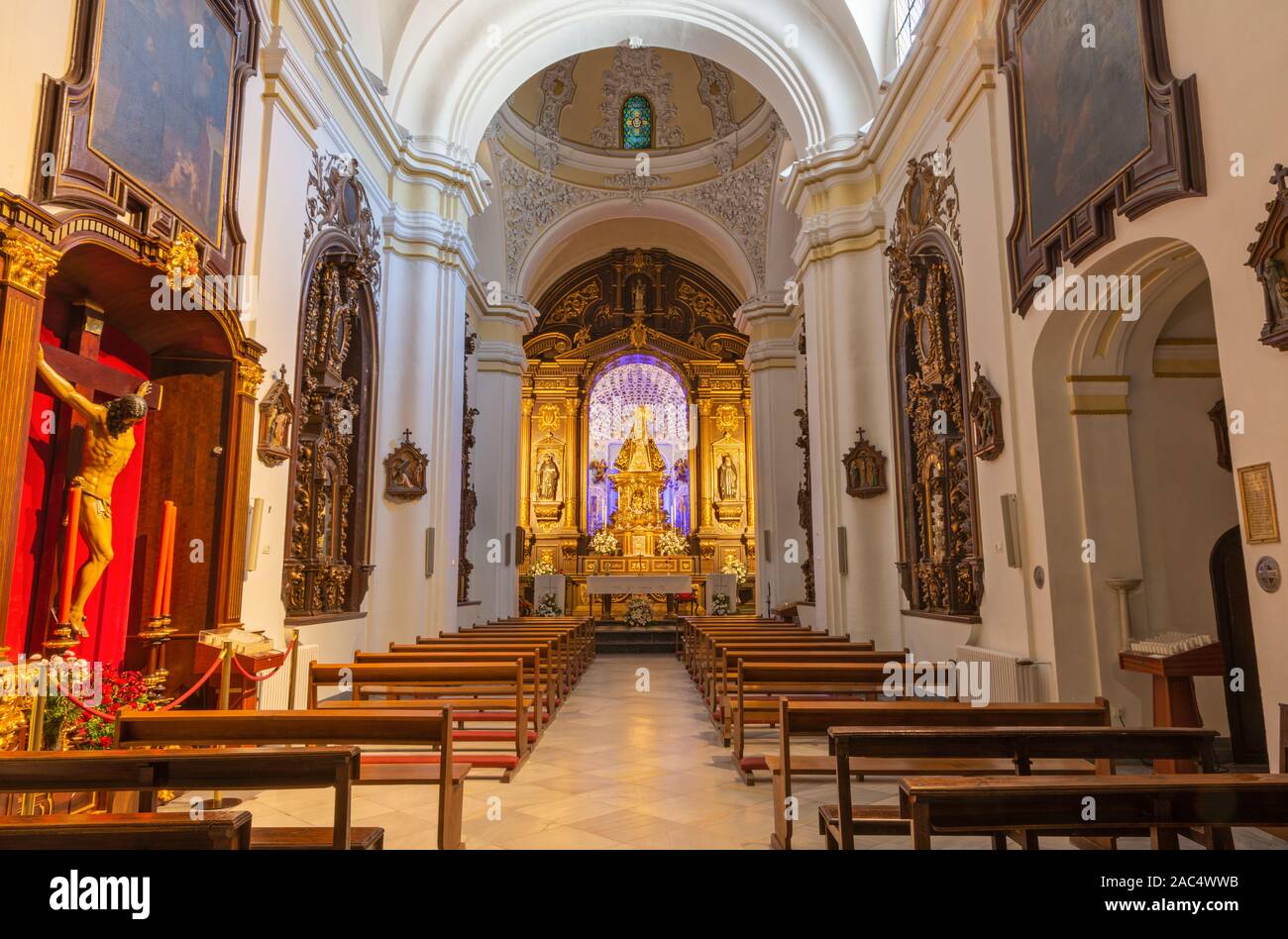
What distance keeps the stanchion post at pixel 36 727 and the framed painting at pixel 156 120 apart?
8.12ft

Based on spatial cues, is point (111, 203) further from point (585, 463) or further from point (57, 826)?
point (585, 463)

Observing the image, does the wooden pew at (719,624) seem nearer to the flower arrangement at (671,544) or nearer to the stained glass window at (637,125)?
the flower arrangement at (671,544)

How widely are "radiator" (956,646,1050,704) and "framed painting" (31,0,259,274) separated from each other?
6.68 m

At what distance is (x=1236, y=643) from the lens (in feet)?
19.4

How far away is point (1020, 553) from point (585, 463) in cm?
1555

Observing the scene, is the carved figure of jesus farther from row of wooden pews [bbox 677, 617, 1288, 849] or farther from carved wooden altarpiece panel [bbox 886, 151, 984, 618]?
carved wooden altarpiece panel [bbox 886, 151, 984, 618]

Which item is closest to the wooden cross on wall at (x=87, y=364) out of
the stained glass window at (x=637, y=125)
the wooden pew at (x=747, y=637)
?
the wooden pew at (x=747, y=637)

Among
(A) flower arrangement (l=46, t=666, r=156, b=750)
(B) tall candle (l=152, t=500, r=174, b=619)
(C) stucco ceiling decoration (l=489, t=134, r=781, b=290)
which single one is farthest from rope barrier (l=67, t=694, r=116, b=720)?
(C) stucco ceiling decoration (l=489, t=134, r=781, b=290)

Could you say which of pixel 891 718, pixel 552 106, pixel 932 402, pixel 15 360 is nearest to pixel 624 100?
pixel 552 106

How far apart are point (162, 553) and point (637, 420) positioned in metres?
16.9

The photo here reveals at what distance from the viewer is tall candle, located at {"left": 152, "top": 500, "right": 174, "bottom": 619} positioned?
552cm

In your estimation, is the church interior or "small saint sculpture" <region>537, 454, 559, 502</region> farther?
"small saint sculpture" <region>537, 454, 559, 502</region>

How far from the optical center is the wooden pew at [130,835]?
2029 millimetres
